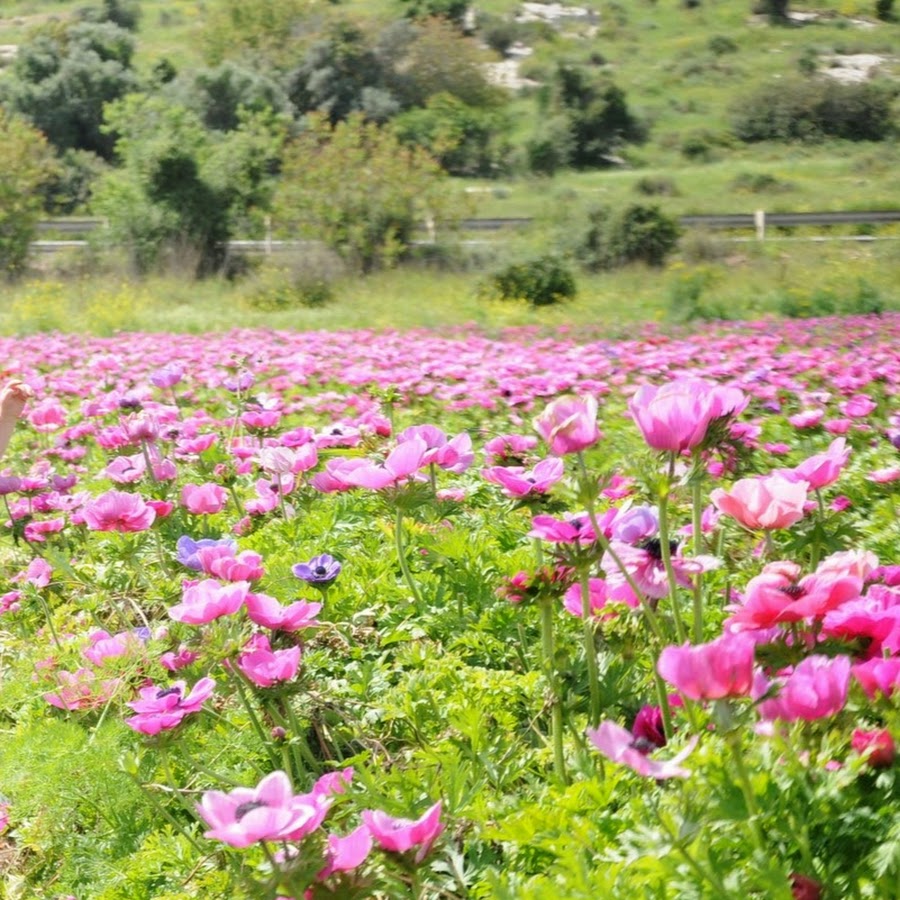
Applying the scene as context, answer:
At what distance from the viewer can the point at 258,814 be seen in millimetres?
1136

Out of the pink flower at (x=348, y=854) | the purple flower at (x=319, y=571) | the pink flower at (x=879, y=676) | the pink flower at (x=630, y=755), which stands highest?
the pink flower at (x=879, y=676)

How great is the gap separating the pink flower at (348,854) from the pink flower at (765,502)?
0.69m

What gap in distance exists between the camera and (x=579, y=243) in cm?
2339

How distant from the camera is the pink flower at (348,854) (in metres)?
1.24

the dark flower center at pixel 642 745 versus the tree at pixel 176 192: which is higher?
the dark flower center at pixel 642 745

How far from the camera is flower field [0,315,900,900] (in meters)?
1.19

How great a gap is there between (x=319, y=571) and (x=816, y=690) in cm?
127

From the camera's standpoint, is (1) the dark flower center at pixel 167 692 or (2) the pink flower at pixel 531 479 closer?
(1) the dark flower center at pixel 167 692

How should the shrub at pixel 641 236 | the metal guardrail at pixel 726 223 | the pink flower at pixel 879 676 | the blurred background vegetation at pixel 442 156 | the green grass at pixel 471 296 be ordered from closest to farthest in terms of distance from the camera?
the pink flower at pixel 879 676 → the green grass at pixel 471 296 → the blurred background vegetation at pixel 442 156 → the shrub at pixel 641 236 → the metal guardrail at pixel 726 223

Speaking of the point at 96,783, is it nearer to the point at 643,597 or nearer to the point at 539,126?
the point at 643,597

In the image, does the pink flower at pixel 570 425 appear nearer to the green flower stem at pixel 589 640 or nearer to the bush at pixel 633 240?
the green flower stem at pixel 589 640

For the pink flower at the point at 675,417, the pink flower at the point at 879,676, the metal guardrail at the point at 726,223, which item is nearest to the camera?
the pink flower at the point at 879,676

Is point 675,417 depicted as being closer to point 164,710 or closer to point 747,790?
point 747,790

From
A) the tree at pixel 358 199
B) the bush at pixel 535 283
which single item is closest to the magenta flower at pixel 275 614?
the bush at pixel 535 283
